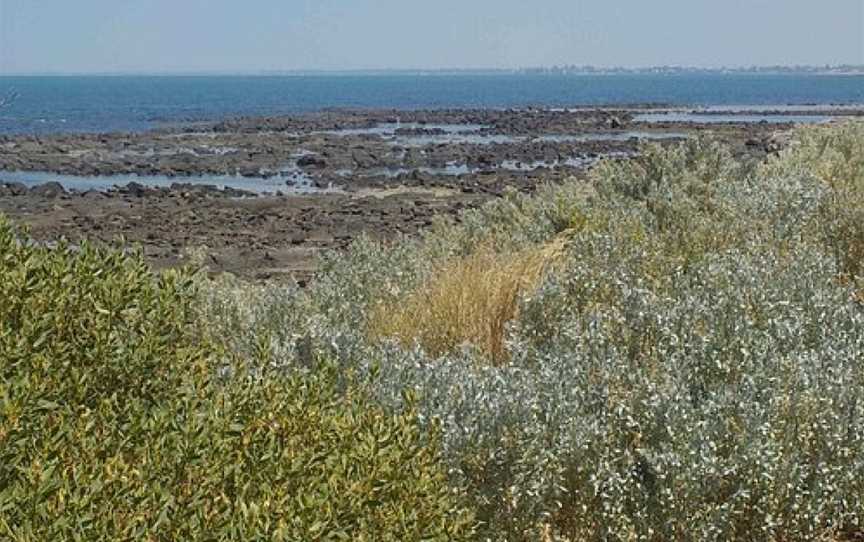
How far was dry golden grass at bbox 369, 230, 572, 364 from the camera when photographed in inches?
260

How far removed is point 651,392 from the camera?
4.45 meters

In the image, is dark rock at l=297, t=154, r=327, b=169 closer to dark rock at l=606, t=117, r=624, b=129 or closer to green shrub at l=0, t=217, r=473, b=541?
dark rock at l=606, t=117, r=624, b=129

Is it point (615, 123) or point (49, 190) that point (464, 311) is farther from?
point (615, 123)

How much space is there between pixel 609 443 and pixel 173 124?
65.9 metres

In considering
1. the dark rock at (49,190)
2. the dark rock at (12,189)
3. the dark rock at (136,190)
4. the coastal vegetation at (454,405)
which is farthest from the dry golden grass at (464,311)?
the dark rock at (12,189)

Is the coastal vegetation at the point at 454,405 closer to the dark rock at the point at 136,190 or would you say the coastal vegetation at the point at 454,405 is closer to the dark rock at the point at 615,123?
the dark rock at the point at 136,190

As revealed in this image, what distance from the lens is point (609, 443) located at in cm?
432

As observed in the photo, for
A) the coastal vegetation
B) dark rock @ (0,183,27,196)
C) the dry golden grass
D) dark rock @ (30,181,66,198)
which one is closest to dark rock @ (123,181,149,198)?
dark rock @ (30,181,66,198)

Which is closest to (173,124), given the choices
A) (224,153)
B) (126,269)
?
(224,153)

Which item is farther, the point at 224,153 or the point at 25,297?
the point at 224,153

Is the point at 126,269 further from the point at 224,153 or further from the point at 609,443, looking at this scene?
the point at 224,153

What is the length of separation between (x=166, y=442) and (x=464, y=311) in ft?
12.6

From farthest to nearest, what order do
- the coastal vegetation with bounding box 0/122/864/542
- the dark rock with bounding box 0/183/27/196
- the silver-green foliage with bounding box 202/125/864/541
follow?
the dark rock with bounding box 0/183/27/196 → the silver-green foliage with bounding box 202/125/864/541 → the coastal vegetation with bounding box 0/122/864/542

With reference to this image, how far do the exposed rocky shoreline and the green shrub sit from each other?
3.53 m
